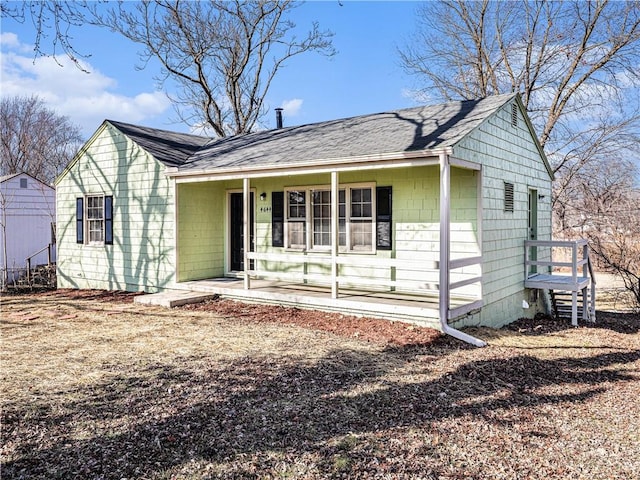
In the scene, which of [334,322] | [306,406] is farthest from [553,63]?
[306,406]

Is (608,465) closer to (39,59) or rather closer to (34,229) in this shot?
(39,59)

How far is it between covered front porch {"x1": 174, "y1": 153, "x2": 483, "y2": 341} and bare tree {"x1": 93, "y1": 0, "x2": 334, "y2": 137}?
12.9 m

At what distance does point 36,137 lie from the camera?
34.8 m

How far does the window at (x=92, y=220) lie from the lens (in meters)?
12.6

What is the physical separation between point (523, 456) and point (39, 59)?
5.35m

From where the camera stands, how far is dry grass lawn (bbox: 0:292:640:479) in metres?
3.56

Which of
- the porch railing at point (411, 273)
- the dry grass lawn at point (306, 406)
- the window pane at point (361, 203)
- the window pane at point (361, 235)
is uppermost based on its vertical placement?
the window pane at point (361, 203)

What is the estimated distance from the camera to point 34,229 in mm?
19500

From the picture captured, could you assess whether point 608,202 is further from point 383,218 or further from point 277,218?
point 277,218

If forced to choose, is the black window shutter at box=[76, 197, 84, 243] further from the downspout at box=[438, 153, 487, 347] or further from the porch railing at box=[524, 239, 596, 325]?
the porch railing at box=[524, 239, 596, 325]

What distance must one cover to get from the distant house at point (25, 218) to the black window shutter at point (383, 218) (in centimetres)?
1405

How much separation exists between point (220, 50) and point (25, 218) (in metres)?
11.6

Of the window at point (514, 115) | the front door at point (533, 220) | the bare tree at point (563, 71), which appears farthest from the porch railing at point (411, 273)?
the bare tree at point (563, 71)

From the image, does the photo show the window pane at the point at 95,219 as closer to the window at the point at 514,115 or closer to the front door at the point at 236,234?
the front door at the point at 236,234
